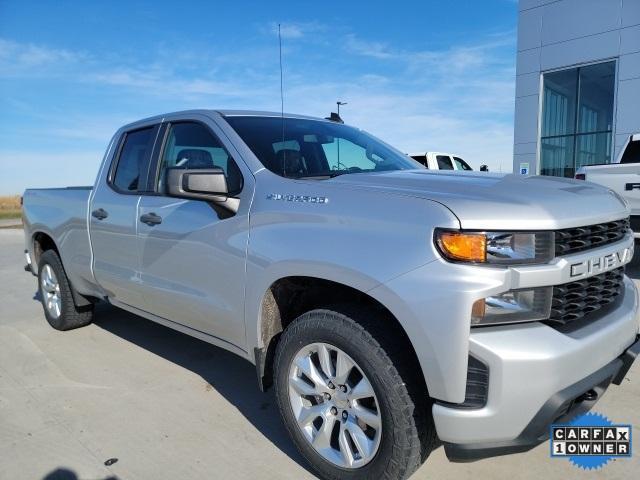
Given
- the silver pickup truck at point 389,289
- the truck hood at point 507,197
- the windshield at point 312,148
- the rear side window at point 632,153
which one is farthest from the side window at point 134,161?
the rear side window at point 632,153

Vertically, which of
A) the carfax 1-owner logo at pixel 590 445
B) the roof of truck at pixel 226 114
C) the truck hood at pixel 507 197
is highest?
the roof of truck at pixel 226 114

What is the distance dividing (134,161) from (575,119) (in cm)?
1674

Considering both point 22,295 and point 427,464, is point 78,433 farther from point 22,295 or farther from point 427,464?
point 22,295

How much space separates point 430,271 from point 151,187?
233 centimetres

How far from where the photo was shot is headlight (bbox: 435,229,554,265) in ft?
6.04

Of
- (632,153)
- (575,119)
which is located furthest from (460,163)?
(632,153)

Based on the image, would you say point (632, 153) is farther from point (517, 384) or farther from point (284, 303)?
point (517, 384)

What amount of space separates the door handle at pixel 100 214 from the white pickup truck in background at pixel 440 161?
990 centimetres

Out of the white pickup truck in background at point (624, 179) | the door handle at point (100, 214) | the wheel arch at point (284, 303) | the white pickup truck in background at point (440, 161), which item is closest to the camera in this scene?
the wheel arch at point (284, 303)

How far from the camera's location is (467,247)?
1.84m

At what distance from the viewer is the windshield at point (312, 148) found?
9.41 feet

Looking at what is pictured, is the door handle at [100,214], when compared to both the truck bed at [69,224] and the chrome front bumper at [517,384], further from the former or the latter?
the chrome front bumper at [517,384]

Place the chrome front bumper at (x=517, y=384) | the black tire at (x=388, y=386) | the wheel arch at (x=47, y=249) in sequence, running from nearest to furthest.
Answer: the chrome front bumper at (x=517, y=384)
the black tire at (x=388, y=386)
the wheel arch at (x=47, y=249)

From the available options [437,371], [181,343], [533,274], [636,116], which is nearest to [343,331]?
[437,371]
